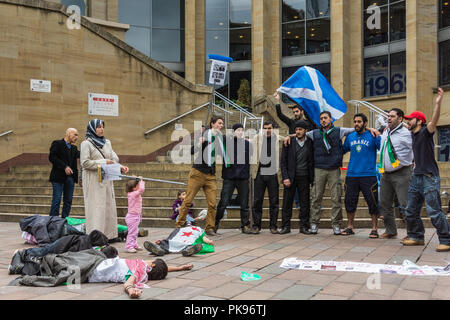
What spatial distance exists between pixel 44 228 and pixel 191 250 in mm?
2631

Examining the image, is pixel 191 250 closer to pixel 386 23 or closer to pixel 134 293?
pixel 134 293

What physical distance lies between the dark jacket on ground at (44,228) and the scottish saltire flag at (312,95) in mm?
5062

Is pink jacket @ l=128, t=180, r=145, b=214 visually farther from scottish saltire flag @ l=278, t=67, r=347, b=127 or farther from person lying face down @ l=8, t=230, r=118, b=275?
scottish saltire flag @ l=278, t=67, r=347, b=127

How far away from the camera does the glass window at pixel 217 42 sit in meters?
26.6

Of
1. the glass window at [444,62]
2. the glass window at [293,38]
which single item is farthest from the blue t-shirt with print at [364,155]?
the glass window at [293,38]

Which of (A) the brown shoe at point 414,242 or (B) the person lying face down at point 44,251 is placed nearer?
(B) the person lying face down at point 44,251

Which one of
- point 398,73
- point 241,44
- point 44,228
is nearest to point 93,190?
point 44,228

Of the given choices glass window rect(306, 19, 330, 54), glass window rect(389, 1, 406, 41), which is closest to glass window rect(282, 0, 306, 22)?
glass window rect(306, 19, 330, 54)

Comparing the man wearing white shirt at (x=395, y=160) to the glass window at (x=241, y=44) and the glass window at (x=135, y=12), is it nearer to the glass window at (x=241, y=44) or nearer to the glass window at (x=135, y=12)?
the glass window at (x=241, y=44)

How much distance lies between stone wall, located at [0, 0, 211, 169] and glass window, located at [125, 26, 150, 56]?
11.2 meters

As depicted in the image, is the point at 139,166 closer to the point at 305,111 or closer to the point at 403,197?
the point at 305,111

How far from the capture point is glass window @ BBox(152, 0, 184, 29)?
26641 mm

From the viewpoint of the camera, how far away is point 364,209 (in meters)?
9.05

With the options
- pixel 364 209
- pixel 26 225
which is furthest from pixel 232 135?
pixel 26 225
